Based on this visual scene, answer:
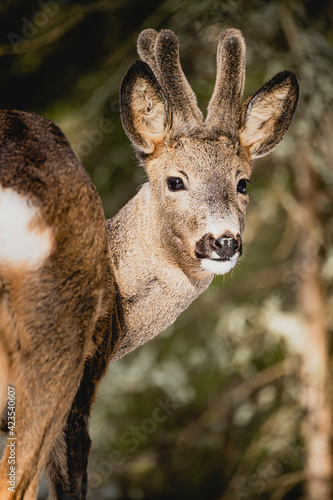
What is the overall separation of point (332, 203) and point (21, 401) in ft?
18.3

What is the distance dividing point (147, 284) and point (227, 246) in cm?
55

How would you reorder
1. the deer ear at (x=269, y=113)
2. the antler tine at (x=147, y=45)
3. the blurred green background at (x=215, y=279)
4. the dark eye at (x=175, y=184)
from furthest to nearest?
the blurred green background at (x=215, y=279)
the antler tine at (x=147, y=45)
the deer ear at (x=269, y=113)
the dark eye at (x=175, y=184)

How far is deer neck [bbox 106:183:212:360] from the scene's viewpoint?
3512mm

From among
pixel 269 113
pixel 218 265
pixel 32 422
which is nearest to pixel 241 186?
pixel 269 113

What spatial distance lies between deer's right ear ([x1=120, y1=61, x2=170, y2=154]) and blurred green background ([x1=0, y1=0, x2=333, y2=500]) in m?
2.28

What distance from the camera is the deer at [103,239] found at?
245 cm

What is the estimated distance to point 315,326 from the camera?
7.41 m

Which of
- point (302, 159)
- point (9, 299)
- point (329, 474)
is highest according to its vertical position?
point (9, 299)

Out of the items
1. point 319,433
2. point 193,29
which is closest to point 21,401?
point 193,29

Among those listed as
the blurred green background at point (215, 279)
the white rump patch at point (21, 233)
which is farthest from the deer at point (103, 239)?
the blurred green background at point (215, 279)

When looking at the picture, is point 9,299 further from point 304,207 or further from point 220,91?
point 304,207

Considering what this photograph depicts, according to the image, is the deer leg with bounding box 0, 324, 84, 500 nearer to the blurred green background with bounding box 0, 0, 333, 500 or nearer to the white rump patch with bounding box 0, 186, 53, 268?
the white rump patch with bounding box 0, 186, 53, 268

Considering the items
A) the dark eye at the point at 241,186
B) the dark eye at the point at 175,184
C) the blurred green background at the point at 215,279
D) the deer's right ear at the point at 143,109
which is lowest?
the blurred green background at the point at 215,279

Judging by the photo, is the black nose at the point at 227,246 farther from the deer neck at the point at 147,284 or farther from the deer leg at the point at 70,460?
the deer leg at the point at 70,460
